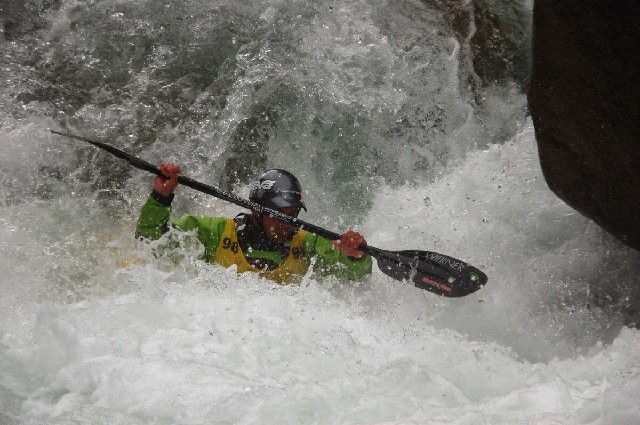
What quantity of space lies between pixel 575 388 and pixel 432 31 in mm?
3819

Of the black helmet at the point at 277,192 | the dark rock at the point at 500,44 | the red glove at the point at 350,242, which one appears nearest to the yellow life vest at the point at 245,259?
the black helmet at the point at 277,192

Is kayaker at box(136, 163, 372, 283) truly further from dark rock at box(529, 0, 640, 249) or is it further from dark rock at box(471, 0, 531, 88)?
dark rock at box(471, 0, 531, 88)

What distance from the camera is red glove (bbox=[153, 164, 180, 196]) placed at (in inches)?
177

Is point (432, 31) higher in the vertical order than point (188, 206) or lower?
higher

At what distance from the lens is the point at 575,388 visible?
3486 millimetres

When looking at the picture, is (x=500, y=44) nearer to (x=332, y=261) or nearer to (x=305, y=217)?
(x=305, y=217)

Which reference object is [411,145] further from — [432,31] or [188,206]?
[188,206]

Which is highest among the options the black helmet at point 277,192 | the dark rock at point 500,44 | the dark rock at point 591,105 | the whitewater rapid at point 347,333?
the dark rock at point 500,44

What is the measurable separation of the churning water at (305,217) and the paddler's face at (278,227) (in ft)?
0.96

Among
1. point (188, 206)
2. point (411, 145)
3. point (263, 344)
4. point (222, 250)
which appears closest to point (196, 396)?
point (263, 344)

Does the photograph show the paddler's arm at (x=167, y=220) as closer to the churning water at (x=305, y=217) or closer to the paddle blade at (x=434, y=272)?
the churning water at (x=305, y=217)

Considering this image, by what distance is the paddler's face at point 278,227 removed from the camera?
4.70m

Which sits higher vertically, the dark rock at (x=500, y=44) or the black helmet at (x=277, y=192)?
the dark rock at (x=500, y=44)

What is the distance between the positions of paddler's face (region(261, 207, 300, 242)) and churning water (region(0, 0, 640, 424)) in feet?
0.96
